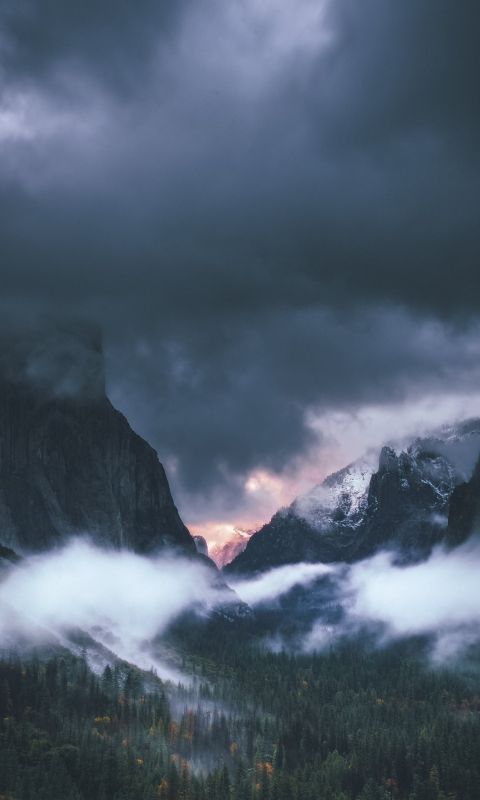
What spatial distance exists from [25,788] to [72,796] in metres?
9.99

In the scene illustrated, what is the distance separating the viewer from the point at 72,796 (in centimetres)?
19875

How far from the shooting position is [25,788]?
646ft
